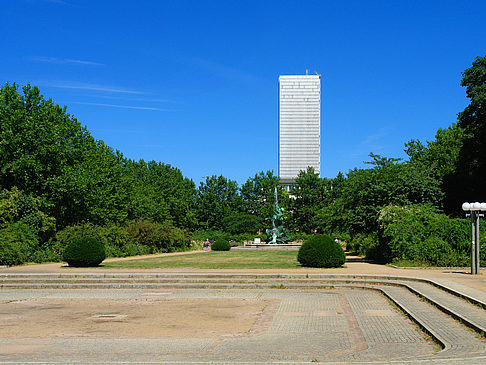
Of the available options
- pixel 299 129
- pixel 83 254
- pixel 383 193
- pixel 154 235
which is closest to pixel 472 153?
pixel 383 193

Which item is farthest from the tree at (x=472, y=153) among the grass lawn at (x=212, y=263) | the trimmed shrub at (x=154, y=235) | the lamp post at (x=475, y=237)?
the trimmed shrub at (x=154, y=235)

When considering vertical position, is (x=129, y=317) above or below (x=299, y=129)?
below

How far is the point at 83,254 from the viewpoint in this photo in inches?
1006

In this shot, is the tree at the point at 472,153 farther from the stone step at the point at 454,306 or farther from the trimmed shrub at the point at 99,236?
the trimmed shrub at the point at 99,236

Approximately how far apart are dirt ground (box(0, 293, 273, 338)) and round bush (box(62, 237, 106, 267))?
906 centimetres

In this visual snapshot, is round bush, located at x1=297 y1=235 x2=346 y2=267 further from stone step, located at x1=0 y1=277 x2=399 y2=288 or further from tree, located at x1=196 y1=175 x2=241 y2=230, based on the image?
tree, located at x1=196 y1=175 x2=241 y2=230

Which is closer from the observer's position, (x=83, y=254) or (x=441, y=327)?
(x=441, y=327)

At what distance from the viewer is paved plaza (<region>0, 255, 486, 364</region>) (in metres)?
8.60

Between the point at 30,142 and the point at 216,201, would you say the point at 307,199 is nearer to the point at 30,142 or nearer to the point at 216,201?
the point at 216,201

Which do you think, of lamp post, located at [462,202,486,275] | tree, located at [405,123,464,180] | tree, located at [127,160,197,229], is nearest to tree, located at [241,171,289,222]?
Result: tree, located at [127,160,197,229]

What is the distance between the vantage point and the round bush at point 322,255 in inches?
966

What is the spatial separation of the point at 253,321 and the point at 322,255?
1303 cm

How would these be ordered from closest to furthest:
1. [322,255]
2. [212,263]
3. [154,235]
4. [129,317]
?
[129,317] < [322,255] < [212,263] < [154,235]

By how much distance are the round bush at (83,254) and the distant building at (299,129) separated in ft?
516
